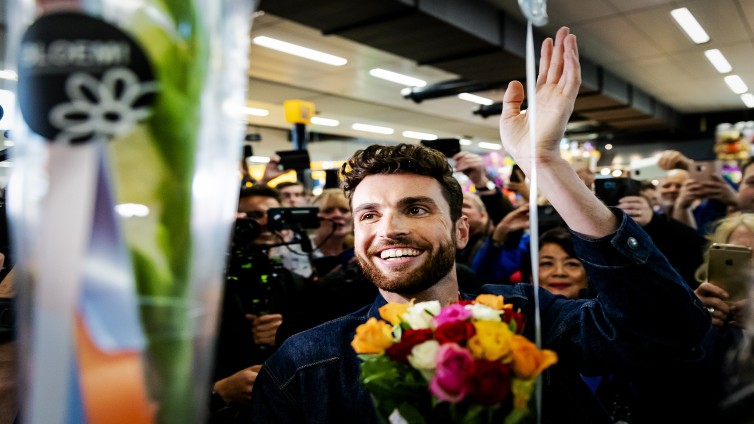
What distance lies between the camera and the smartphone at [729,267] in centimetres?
141

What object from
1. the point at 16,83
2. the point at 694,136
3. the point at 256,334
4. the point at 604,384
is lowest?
the point at 604,384

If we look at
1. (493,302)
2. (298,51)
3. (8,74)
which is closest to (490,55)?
(298,51)

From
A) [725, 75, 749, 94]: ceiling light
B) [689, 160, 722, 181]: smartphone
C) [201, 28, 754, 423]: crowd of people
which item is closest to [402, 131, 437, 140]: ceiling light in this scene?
[725, 75, 749, 94]: ceiling light

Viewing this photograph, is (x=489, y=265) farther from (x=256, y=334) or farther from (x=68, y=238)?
(x=68, y=238)

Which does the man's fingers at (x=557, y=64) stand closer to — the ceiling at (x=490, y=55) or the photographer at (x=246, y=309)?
the photographer at (x=246, y=309)

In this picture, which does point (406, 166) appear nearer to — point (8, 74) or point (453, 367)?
point (453, 367)

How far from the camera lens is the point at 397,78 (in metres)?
6.93

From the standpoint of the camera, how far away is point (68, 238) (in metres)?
0.36

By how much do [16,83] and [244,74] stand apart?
0.16 meters

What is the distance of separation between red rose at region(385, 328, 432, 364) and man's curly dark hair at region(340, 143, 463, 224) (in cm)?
49

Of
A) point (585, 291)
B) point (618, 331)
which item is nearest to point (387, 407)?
point (618, 331)

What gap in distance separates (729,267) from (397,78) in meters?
5.83

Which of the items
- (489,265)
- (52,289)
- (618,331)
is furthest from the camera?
(489,265)

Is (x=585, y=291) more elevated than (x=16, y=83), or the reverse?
(x=16, y=83)
